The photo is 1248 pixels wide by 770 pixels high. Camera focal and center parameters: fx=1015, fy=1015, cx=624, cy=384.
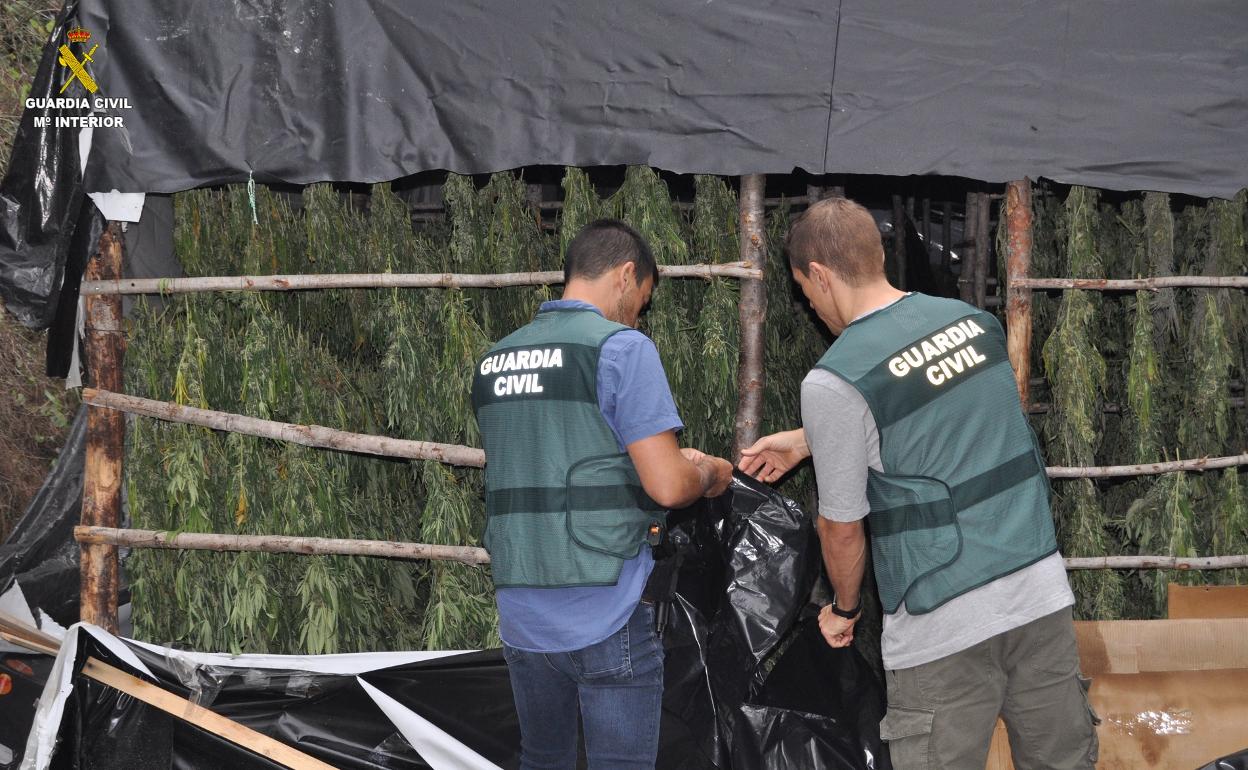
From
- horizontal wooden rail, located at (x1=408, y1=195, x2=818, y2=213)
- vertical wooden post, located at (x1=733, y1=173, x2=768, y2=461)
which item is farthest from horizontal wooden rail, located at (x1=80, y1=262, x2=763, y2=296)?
horizontal wooden rail, located at (x1=408, y1=195, x2=818, y2=213)

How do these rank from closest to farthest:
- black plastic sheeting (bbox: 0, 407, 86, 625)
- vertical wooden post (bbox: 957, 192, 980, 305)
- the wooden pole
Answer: vertical wooden post (bbox: 957, 192, 980, 305) < black plastic sheeting (bbox: 0, 407, 86, 625) < the wooden pole

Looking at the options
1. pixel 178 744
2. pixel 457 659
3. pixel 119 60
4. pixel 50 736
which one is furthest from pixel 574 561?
pixel 119 60

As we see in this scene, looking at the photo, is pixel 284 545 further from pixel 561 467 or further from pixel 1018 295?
pixel 1018 295

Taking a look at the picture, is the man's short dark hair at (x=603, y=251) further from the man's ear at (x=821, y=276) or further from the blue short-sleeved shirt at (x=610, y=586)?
the man's ear at (x=821, y=276)

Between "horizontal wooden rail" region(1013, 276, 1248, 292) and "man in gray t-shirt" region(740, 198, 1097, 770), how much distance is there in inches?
55.1

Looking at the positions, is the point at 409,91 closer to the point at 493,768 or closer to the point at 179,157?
the point at 179,157

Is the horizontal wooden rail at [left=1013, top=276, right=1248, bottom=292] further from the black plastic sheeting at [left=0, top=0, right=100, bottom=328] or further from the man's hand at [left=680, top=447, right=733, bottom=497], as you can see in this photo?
the black plastic sheeting at [left=0, top=0, right=100, bottom=328]

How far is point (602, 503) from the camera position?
2525mm

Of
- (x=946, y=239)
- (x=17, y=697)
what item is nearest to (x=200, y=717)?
(x=17, y=697)

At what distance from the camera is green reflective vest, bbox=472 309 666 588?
250 cm

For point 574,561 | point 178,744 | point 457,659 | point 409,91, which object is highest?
point 409,91

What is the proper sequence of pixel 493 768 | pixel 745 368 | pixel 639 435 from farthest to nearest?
pixel 745 368, pixel 493 768, pixel 639 435

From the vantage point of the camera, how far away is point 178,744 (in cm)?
364

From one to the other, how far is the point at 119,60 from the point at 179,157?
0.44 metres
